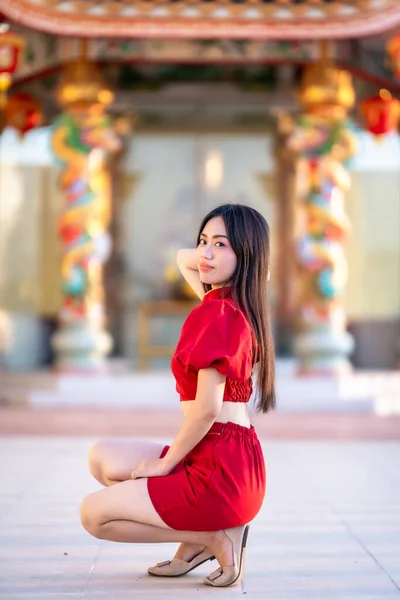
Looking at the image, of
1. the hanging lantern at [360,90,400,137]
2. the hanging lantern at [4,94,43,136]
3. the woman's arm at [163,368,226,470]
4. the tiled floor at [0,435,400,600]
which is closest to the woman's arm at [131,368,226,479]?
the woman's arm at [163,368,226,470]

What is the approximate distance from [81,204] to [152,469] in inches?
198

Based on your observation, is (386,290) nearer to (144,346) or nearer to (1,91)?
(144,346)

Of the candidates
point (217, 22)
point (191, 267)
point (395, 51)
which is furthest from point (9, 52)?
point (191, 267)

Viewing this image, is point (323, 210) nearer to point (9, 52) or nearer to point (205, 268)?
point (9, 52)

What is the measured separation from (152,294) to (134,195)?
36.6 inches

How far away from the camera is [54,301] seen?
Answer: 30.3ft

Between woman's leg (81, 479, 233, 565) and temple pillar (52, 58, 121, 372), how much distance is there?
4.88 metres

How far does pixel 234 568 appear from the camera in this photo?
243cm

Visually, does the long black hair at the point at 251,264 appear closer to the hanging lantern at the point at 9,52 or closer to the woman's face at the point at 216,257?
the woman's face at the point at 216,257

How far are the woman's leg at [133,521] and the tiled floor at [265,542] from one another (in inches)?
4.7

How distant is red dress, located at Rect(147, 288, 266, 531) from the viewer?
2.37 m

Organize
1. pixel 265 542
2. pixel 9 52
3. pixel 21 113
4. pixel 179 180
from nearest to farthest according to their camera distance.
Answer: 1. pixel 265 542
2. pixel 9 52
3. pixel 21 113
4. pixel 179 180

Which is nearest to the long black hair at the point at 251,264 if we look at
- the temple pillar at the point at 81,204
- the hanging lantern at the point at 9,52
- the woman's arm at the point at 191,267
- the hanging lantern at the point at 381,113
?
the woman's arm at the point at 191,267

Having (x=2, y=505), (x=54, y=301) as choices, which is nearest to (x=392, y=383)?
(x=54, y=301)
